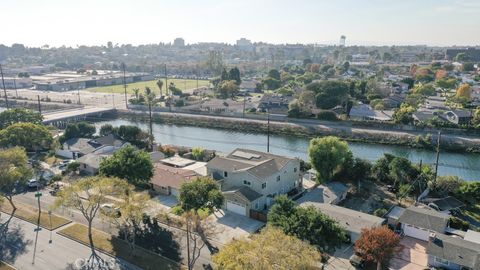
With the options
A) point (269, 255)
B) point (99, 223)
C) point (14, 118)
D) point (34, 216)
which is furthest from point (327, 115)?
Result: point (269, 255)

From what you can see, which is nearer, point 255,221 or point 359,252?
point 359,252

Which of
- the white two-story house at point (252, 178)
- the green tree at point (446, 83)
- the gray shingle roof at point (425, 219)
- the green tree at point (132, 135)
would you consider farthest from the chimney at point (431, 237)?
the green tree at point (446, 83)

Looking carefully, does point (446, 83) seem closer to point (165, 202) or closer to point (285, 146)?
point (285, 146)

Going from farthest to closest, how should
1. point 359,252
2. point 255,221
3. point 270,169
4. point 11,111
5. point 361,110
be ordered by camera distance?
point 361,110 → point 11,111 → point 270,169 → point 255,221 → point 359,252

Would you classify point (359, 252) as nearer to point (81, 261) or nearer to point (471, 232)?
point (471, 232)

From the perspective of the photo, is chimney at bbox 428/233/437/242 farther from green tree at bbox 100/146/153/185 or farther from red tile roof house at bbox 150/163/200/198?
green tree at bbox 100/146/153/185

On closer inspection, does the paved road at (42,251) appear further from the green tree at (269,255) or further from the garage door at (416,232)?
the garage door at (416,232)

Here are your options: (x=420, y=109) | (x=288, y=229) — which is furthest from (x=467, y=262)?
(x=420, y=109)
